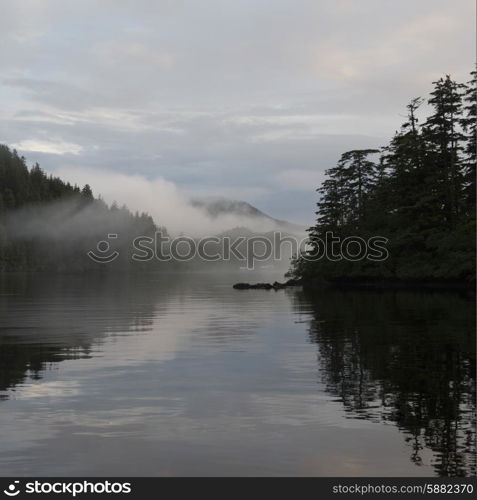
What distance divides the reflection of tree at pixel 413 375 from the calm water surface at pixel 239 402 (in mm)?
38

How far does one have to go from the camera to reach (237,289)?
8194cm

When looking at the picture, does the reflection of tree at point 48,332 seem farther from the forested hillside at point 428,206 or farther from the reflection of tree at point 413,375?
the forested hillside at point 428,206

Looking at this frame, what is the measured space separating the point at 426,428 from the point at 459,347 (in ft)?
36.5

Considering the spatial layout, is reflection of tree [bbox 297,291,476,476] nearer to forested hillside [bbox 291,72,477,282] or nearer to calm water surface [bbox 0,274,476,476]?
calm water surface [bbox 0,274,476,476]

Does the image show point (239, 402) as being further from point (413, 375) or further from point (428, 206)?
point (428, 206)

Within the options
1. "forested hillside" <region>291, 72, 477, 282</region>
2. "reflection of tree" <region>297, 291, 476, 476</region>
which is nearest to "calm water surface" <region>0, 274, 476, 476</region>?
"reflection of tree" <region>297, 291, 476, 476</region>

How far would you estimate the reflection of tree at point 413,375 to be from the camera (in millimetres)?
11422

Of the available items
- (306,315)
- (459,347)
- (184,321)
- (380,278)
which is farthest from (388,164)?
(459,347)

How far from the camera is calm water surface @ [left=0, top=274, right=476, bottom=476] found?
1023 cm

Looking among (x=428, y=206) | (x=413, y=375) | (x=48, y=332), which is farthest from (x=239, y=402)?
(x=428, y=206)

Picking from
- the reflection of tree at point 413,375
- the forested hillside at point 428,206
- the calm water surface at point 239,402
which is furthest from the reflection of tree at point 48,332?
the forested hillside at point 428,206

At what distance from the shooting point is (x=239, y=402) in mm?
14453

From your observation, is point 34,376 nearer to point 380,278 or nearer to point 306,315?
point 306,315
